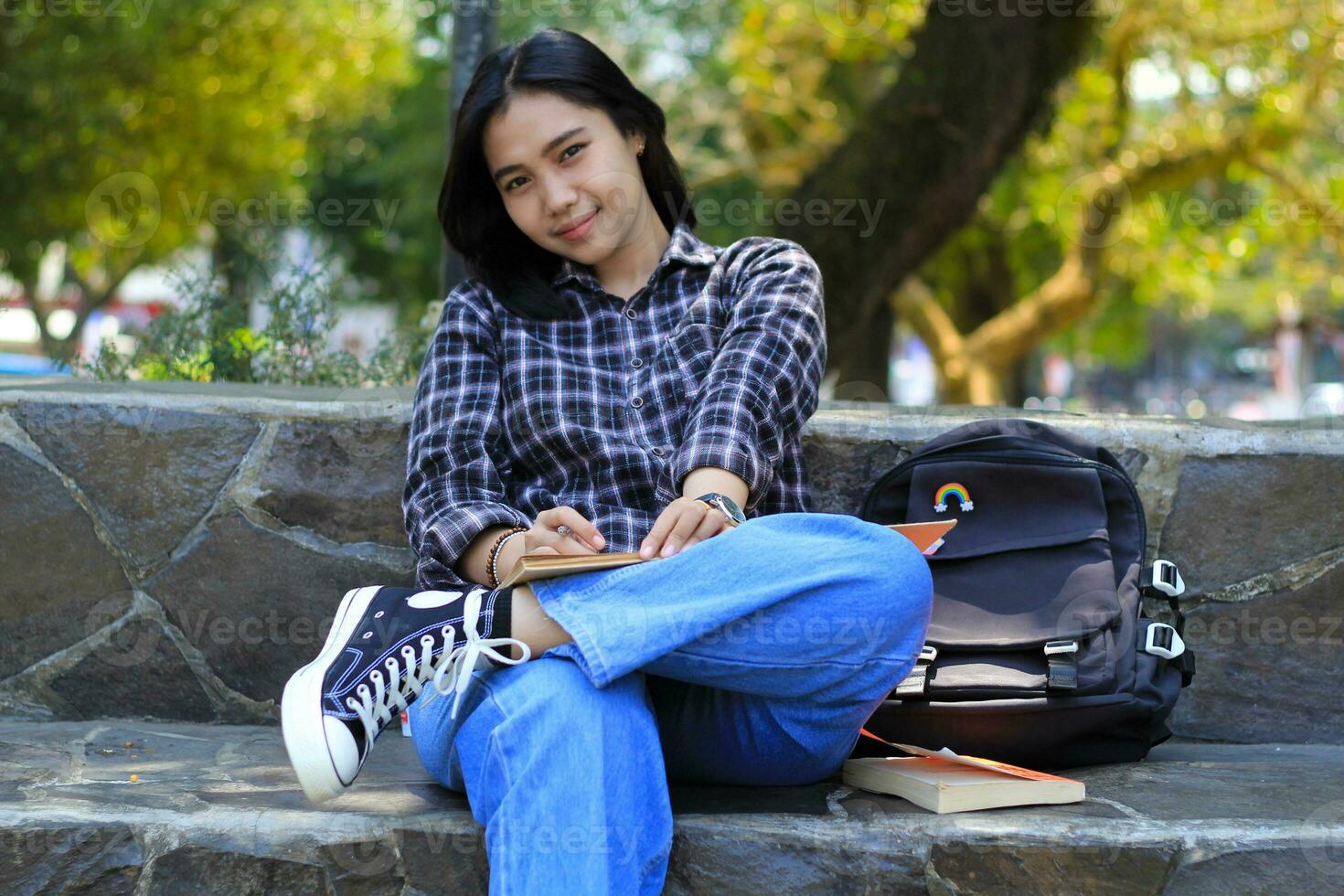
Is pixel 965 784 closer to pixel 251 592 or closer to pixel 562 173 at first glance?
pixel 562 173

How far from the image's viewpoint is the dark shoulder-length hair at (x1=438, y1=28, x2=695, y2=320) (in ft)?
8.81

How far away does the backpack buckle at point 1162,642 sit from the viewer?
2445 millimetres

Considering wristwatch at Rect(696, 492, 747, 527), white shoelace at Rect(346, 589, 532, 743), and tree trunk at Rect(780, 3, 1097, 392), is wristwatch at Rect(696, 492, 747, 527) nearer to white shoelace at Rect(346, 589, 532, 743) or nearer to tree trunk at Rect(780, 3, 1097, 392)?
white shoelace at Rect(346, 589, 532, 743)

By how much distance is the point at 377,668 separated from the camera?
2086mm

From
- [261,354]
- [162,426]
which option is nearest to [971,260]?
[261,354]

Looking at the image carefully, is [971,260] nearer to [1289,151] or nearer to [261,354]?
[1289,151]

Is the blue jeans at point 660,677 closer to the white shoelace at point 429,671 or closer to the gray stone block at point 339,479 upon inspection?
the white shoelace at point 429,671

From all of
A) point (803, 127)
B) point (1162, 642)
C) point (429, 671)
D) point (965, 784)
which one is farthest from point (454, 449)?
point (803, 127)

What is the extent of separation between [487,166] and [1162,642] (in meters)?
1.66

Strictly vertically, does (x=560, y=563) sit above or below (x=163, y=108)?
below

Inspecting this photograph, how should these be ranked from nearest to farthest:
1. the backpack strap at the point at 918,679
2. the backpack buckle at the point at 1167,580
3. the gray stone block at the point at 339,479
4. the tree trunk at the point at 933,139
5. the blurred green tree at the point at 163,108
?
1. the backpack strap at the point at 918,679
2. the backpack buckle at the point at 1167,580
3. the gray stone block at the point at 339,479
4. the tree trunk at the point at 933,139
5. the blurred green tree at the point at 163,108

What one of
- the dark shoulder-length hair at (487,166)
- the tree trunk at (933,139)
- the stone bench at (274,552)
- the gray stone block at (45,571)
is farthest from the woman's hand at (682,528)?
the tree trunk at (933,139)

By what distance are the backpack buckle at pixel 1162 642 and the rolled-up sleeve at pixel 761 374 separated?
0.77m

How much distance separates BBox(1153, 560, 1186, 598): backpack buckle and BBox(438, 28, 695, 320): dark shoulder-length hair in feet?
4.10
